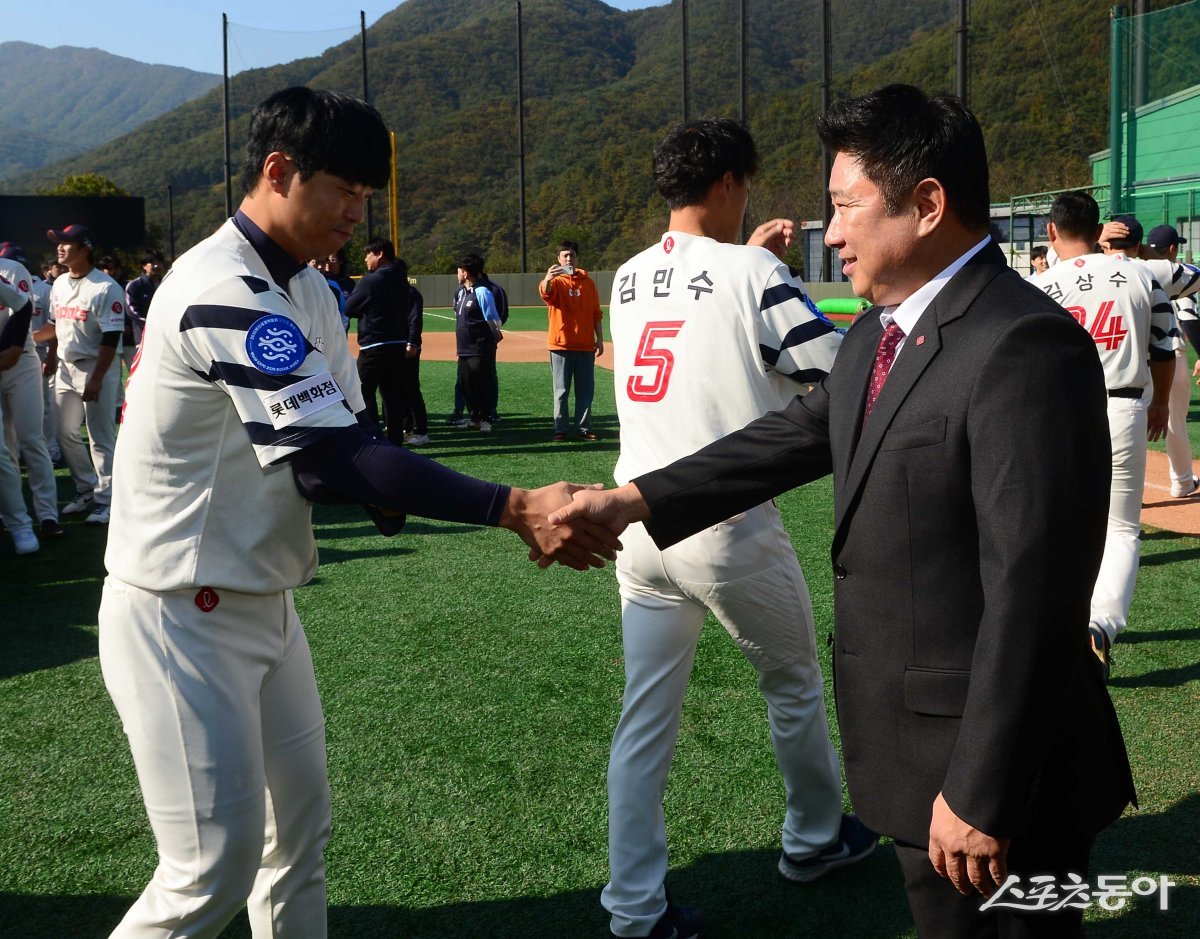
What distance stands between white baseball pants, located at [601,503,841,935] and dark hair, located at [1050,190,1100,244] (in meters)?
3.42

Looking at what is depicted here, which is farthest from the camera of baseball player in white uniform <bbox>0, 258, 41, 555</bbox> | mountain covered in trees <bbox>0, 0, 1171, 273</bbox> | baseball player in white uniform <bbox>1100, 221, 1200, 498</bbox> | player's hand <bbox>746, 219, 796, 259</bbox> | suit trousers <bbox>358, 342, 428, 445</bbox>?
mountain covered in trees <bbox>0, 0, 1171, 273</bbox>

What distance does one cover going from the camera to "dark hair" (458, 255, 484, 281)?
13.4 meters

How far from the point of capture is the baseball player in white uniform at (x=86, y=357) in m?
8.74

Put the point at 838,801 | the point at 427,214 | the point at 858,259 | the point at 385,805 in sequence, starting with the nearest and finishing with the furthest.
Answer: the point at 858,259 → the point at 838,801 → the point at 385,805 → the point at 427,214

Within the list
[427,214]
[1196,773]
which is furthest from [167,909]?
[427,214]

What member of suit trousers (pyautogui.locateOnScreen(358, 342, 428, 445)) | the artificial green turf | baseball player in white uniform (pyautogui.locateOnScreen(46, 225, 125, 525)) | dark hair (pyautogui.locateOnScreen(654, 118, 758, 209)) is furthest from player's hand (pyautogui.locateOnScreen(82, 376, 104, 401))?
dark hair (pyautogui.locateOnScreen(654, 118, 758, 209))

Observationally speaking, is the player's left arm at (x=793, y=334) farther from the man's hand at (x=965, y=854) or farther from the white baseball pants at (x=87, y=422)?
the white baseball pants at (x=87, y=422)

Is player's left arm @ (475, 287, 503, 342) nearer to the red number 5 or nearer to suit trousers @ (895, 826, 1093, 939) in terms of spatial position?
the red number 5

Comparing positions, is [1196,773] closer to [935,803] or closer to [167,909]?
[935,803]

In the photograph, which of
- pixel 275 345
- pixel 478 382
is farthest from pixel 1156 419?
pixel 478 382

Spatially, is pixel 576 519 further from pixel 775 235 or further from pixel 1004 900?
pixel 775 235

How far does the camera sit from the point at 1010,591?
182 cm

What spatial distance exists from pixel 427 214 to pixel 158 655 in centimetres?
9504

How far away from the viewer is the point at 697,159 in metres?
3.37
